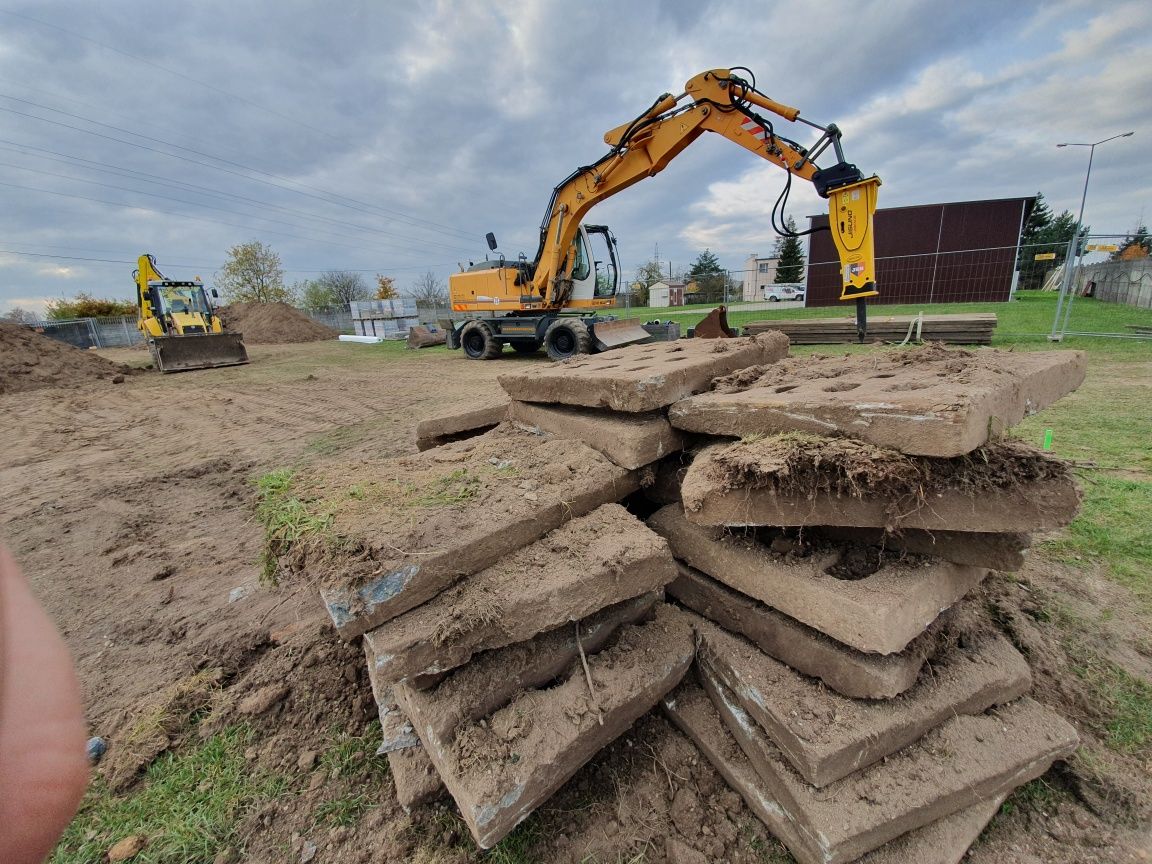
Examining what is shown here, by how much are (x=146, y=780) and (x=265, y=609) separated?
3.47 ft

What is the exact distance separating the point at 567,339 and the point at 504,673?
10.4m

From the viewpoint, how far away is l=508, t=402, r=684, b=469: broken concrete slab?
7.42ft

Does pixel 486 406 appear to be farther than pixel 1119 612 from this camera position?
Yes

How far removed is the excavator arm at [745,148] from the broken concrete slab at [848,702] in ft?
21.5

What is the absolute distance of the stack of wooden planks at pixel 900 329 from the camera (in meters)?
9.87

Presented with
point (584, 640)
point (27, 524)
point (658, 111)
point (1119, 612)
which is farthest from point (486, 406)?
point (658, 111)

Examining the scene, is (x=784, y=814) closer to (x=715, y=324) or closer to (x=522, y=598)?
(x=522, y=598)

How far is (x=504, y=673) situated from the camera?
1.74 m

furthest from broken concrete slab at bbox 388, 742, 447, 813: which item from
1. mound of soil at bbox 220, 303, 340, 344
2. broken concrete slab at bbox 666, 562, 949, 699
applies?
mound of soil at bbox 220, 303, 340, 344

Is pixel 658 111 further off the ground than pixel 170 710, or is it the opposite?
pixel 658 111

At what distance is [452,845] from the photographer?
1.69 metres

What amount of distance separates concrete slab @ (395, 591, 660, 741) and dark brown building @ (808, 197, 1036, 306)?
78.3 ft

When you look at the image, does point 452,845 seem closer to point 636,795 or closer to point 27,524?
point 636,795

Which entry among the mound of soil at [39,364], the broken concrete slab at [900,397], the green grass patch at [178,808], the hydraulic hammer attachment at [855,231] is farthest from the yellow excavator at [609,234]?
the mound of soil at [39,364]
